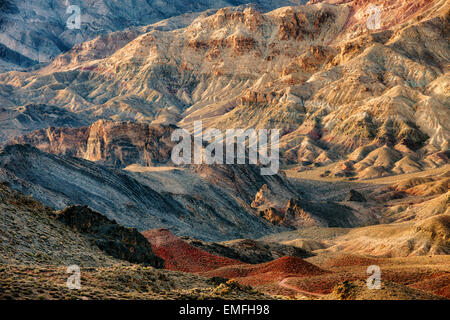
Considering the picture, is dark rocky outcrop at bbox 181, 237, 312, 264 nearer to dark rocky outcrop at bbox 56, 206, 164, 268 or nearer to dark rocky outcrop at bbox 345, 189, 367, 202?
dark rocky outcrop at bbox 56, 206, 164, 268

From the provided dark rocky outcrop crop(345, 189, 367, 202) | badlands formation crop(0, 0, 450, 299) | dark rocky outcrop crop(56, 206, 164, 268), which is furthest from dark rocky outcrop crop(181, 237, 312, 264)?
dark rocky outcrop crop(345, 189, 367, 202)

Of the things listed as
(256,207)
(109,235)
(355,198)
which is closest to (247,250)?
(109,235)

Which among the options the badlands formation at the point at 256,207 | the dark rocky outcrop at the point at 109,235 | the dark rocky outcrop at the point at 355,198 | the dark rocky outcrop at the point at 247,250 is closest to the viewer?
the badlands formation at the point at 256,207

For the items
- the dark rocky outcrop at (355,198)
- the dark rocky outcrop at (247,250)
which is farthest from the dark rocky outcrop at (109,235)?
the dark rocky outcrop at (355,198)

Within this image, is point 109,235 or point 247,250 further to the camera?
point 247,250

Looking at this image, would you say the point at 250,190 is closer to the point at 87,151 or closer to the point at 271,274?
the point at 87,151

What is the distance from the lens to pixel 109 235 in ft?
125

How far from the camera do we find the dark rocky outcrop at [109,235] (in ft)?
118

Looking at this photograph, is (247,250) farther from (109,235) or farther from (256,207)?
(256,207)

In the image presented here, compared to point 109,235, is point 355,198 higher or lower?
higher

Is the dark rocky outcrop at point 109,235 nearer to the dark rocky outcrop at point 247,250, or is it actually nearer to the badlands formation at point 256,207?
the badlands formation at point 256,207

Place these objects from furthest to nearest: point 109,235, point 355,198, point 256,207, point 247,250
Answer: point 355,198, point 256,207, point 247,250, point 109,235

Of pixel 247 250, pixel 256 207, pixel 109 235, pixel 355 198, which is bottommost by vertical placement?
pixel 109 235

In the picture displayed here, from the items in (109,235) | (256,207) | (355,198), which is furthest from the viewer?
(355,198)
